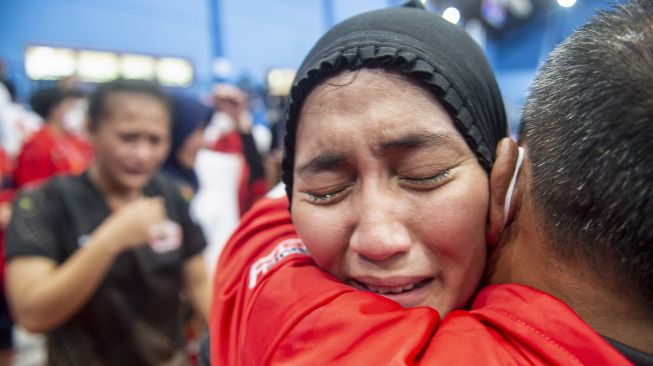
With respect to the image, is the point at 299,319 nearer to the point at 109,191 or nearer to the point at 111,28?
the point at 109,191

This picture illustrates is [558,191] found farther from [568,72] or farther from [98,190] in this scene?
[98,190]

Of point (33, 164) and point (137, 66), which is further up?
point (137, 66)

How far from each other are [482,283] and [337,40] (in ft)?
1.60

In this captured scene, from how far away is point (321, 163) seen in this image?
769 mm

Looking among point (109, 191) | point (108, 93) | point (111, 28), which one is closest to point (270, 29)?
point (111, 28)

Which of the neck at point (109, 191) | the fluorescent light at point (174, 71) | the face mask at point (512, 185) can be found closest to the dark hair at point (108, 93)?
the neck at point (109, 191)

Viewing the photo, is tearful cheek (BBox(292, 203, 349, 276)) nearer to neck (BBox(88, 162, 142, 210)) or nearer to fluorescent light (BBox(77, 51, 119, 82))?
neck (BBox(88, 162, 142, 210))

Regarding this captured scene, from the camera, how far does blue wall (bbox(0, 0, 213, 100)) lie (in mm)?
6523

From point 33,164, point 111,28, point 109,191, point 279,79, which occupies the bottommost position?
point 33,164

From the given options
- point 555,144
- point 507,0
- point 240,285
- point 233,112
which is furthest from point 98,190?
point 507,0

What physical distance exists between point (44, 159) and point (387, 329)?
3.61 metres

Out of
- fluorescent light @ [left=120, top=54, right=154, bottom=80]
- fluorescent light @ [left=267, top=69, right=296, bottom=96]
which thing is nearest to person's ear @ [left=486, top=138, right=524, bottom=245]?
fluorescent light @ [left=120, top=54, right=154, bottom=80]

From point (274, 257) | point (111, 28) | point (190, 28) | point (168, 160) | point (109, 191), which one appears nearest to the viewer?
point (274, 257)

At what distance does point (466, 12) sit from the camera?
1366cm
